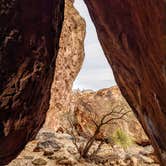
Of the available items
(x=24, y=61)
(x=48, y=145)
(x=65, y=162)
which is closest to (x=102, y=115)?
(x=48, y=145)

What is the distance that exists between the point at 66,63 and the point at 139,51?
614 inches

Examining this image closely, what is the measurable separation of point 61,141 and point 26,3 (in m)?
10.8

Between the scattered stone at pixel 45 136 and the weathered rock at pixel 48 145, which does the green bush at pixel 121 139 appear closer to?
the scattered stone at pixel 45 136

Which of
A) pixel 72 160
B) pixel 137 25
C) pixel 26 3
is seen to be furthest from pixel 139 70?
pixel 72 160

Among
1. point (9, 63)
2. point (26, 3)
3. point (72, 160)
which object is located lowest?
point (72, 160)

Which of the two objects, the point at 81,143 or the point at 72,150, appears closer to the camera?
the point at 72,150

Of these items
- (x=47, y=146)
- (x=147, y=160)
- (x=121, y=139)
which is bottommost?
(x=147, y=160)

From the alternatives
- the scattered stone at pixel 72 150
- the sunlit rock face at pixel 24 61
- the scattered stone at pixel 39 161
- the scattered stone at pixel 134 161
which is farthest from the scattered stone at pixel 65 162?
the sunlit rock face at pixel 24 61

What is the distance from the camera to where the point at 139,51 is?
5.17 m

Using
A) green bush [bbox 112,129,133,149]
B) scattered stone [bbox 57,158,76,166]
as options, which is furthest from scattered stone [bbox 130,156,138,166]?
scattered stone [bbox 57,158,76,166]

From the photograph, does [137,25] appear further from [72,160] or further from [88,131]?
[88,131]

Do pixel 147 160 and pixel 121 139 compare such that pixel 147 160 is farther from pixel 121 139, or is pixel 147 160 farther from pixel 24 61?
pixel 24 61

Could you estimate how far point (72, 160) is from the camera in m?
14.0

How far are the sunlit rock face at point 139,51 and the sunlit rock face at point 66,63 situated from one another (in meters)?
13.4
